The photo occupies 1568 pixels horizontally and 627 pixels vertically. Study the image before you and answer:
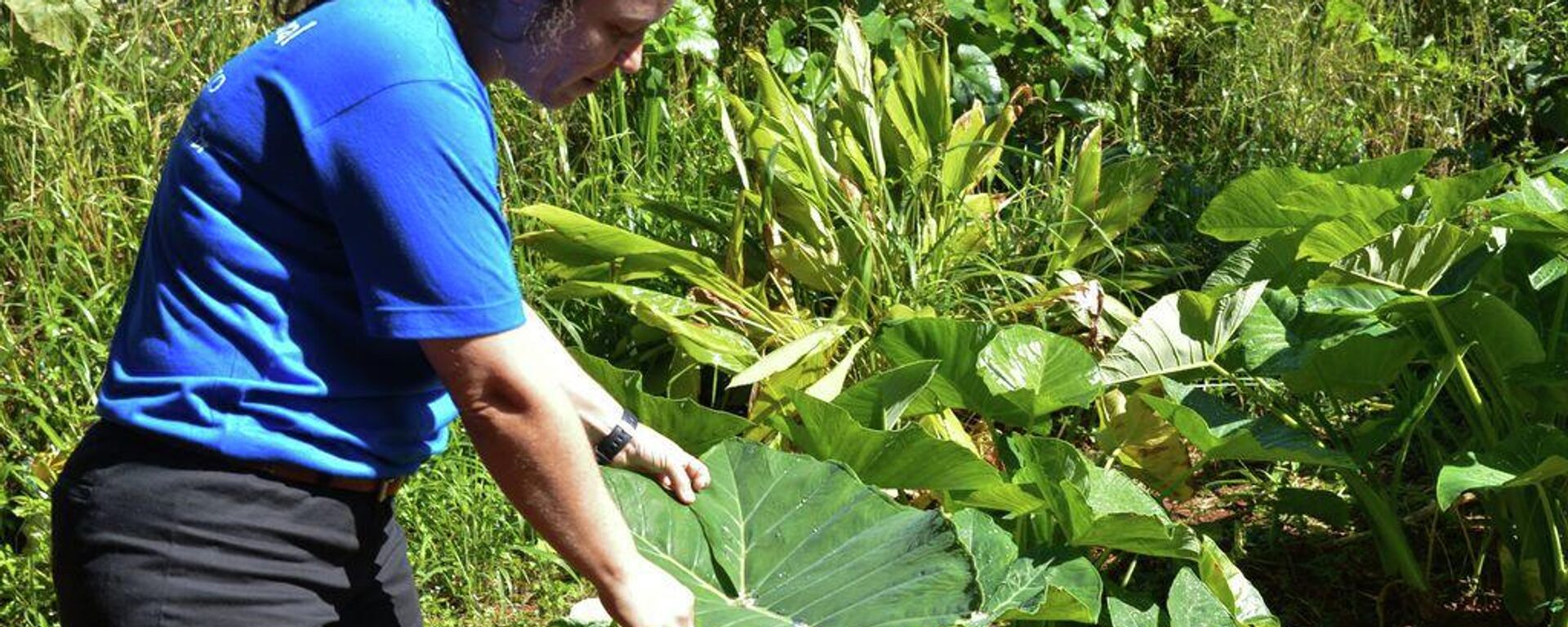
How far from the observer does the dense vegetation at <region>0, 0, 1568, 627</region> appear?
284cm

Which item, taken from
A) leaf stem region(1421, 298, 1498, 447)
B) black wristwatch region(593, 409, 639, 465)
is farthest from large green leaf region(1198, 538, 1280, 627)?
black wristwatch region(593, 409, 639, 465)

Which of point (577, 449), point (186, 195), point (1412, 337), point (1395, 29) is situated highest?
point (186, 195)

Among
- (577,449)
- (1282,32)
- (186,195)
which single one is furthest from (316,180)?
(1282,32)

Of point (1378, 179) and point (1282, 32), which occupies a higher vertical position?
point (1378, 179)

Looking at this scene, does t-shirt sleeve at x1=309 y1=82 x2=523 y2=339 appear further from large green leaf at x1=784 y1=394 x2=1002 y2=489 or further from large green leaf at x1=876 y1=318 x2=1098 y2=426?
large green leaf at x1=876 y1=318 x2=1098 y2=426

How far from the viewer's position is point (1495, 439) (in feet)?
10.9

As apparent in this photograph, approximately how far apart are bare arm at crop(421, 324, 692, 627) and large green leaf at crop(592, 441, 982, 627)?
51 centimetres

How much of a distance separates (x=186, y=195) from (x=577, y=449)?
1.52 ft

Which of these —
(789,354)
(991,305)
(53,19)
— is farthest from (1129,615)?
(53,19)

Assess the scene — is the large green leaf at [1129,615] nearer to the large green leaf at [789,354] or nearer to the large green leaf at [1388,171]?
the large green leaf at [789,354]

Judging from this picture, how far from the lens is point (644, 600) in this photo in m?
1.84

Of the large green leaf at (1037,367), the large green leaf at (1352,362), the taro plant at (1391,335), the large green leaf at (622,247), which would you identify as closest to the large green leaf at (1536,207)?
the taro plant at (1391,335)

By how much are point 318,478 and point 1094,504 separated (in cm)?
143

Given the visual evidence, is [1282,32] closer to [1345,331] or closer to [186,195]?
[1345,331]
